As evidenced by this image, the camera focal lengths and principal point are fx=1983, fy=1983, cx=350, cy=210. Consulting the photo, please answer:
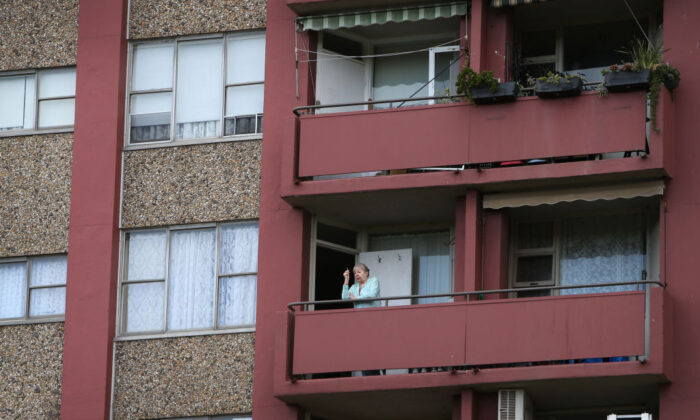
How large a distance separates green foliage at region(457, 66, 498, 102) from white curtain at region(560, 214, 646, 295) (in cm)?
291

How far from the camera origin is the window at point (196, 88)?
35.2 meters

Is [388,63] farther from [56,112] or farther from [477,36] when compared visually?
[56,112]

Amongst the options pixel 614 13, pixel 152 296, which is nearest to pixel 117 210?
pixel 152 296

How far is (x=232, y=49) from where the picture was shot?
117 ft

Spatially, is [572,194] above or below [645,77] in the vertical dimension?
below

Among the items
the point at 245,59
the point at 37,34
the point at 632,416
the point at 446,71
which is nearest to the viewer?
the point at 632,416

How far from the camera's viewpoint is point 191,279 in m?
34.6

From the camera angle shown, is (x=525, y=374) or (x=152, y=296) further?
(x=152, y=296)

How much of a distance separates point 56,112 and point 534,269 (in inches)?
363

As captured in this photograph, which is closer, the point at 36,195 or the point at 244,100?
the point at 244,100

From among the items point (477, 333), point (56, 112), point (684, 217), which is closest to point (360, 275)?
point (477, 333)

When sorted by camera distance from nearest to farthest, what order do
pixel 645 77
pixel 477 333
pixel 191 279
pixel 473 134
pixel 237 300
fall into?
pixel 477 333
pixel 645 77
pixel 473 134
pixel 237 300
pixel 191 279

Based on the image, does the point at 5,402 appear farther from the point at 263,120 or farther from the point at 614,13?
the point at 614,13

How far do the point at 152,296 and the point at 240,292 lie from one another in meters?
1.64
